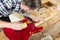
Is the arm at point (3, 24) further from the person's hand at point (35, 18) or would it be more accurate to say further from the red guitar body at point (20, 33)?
the person's hand at point (35, 18)

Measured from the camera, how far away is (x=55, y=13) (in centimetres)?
129

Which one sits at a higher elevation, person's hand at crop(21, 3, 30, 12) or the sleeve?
the sleeve

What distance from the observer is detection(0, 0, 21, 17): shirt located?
100 cm

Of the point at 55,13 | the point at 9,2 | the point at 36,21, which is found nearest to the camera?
the point at 9,2

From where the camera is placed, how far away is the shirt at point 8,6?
3.28 feet

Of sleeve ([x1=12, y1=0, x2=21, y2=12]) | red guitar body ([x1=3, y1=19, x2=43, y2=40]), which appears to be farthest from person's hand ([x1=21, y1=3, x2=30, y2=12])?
red guitar body ([x1=3, y1=19, x2=43, y2=40])

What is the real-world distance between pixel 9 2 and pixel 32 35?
0.29m

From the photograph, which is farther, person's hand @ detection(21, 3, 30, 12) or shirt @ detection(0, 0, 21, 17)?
person's hand @ detection(21, 3, 30, 12)

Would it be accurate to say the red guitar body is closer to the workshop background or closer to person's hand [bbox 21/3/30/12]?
the workshop background

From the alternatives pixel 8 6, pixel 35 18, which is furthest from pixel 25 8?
pixel 8 6

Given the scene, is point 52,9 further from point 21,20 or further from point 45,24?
point 21,20

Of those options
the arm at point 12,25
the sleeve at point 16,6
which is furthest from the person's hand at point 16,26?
the sleeve at point 16,6

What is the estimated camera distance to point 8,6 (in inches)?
40.8

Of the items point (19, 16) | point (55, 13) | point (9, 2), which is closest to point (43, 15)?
point (55, 13)
